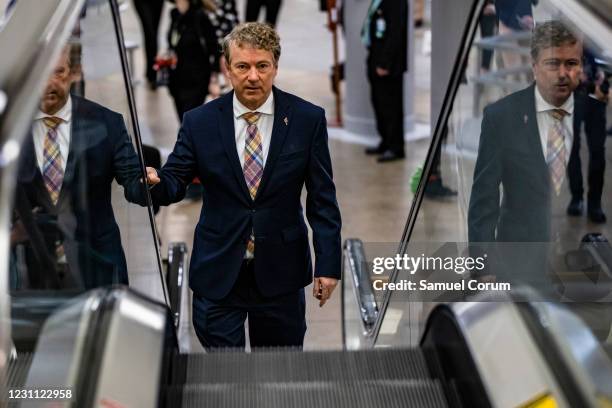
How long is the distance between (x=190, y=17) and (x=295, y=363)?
5.75 meters

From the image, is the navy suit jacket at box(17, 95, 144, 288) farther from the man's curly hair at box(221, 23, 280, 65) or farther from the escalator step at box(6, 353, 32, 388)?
the man's curly hair at box(221, 23, 280, 65)

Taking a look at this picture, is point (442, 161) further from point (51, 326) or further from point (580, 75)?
point (51, 326)

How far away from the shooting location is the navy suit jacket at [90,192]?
3.01 metres

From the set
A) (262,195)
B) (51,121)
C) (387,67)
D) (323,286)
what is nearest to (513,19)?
(262,195)

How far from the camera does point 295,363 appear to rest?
13.3 ft

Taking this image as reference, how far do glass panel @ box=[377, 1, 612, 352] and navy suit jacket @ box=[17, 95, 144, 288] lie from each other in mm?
1275

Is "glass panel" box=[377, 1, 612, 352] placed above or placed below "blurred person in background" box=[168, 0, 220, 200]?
above

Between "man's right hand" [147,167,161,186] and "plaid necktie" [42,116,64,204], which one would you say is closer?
"plaid necktie" [42,116,64,204]

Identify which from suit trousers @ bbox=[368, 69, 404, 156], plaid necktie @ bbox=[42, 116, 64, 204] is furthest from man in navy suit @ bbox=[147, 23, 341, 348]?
suit trousers @ bbox=[368, 69, 404, 156]

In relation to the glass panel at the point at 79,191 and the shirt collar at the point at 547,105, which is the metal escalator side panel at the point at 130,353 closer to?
the glass panel at the point at 79,191

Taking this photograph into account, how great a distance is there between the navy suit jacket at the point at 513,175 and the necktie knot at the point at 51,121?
150 cm

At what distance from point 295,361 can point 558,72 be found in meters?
1.36

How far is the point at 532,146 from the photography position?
3729mm

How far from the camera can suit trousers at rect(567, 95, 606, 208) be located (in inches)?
134
